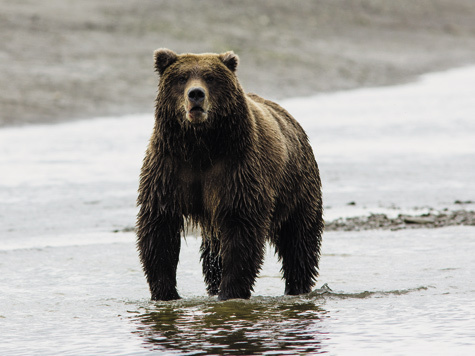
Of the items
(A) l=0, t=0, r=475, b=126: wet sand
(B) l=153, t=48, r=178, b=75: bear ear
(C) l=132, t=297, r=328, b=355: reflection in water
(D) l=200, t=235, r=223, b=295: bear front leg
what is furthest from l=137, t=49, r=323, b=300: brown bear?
(A) l=0, t=0, r=475, b=126: wet sand

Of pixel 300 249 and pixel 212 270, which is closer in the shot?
pixel 212 270

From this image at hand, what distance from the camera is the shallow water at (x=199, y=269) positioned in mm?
5414

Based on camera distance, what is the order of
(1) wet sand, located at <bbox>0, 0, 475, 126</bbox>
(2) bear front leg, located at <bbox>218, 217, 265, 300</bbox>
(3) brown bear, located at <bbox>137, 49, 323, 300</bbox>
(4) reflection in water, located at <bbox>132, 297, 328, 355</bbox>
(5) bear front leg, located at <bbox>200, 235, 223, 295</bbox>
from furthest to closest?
1. (1) wet sand, located at <bbox>0, 0, 475, 126</bbox>
2. (5) bear front leg, located at <bbox>200, 235, 223, 295</bbox>
3. (2) bear front leg, located at <bbox>218, 217, 265, 300</bbox>
4. (3) brown bear, located at <bbox>137, 49, 323, 300</bbox>
5. (4) reflection in water, located at <bbox>132, 297, 328, 355</bbox>

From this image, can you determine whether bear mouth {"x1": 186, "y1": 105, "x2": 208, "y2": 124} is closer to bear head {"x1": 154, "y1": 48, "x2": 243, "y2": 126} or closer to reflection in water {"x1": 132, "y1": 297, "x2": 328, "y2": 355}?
bear head {"x1": 154, "y1": 48, "x2": 243, "y2": 126}

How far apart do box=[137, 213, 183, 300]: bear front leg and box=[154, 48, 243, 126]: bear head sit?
2.30 feet

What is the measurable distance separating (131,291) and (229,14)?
2228 centimetres

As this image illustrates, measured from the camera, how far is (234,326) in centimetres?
570

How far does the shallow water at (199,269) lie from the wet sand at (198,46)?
3210mm

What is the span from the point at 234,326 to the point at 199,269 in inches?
101

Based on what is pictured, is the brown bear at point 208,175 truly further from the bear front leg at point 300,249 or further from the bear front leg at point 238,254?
the bear front leg at point 300,249

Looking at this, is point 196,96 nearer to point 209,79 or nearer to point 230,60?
point 209,79

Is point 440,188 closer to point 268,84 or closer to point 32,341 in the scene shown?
point 32,341

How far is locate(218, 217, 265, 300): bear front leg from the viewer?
6.50 m

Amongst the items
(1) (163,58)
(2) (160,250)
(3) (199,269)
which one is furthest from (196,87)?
(3) (199,269)
